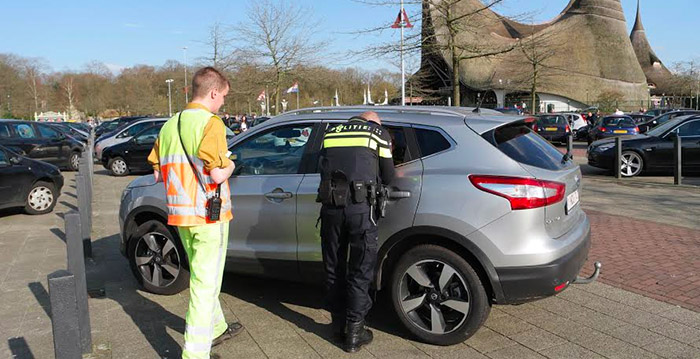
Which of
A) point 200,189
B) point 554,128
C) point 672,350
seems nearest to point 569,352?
point 672,350

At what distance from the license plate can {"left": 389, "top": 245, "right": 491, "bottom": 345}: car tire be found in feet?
2.83

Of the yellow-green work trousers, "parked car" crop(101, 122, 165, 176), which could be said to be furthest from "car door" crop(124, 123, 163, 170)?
the yellow-green work trousers

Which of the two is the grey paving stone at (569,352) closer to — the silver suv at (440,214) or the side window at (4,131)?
the silver suv at (440,214)

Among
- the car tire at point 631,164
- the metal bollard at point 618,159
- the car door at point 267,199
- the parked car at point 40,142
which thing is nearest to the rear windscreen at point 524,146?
the car door at point 267,199

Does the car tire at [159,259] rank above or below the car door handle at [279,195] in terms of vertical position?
below

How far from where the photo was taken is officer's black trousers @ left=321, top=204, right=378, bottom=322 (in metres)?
3.60

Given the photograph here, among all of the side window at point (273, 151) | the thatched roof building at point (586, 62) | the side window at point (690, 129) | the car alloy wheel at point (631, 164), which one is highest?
the thatched roof building at point (586, 62)

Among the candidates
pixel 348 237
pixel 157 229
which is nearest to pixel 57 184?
pixel 157 229

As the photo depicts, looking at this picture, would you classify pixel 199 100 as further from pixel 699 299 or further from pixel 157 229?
pixel 699 299

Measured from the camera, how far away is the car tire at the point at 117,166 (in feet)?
54.6

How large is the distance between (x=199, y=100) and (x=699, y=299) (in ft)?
14.3

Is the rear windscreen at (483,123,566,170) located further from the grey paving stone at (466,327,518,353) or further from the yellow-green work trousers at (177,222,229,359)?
the yellow-green work trousers at (177,222,229,359)

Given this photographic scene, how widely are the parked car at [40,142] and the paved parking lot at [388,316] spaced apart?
34.8 feet

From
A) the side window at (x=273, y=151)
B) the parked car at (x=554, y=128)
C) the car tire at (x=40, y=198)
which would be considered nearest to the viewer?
the side window at (x=273, y=151)
